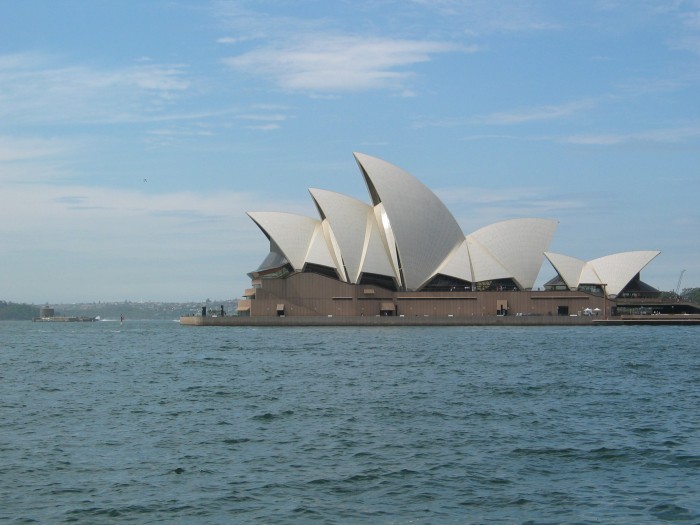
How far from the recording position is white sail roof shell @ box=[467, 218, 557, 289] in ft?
286

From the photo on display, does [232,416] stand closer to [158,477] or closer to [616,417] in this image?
[158,477]

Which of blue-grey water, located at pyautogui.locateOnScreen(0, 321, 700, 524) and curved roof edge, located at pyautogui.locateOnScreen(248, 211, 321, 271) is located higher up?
curved roof edge, located at pyautogui.locateOnScreen(248, 211, 321, 271)

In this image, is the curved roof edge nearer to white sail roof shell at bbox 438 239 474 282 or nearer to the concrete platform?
the concrete platform

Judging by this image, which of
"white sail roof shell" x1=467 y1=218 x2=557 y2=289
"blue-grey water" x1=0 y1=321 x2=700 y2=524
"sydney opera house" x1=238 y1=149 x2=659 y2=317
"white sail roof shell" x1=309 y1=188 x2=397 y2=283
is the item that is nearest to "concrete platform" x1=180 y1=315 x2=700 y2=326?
"sydney opera house" x1=238 y1=149 x2=659 y2=317

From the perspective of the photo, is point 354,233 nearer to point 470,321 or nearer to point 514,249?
point 470,321

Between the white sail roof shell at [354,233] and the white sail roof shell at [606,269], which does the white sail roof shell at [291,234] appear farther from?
the white sail roof shell at [606,269]

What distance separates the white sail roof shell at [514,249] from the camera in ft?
286

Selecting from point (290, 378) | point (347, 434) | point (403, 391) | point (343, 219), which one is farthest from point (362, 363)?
point (343, 219)

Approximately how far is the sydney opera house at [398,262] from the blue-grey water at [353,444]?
46.1m

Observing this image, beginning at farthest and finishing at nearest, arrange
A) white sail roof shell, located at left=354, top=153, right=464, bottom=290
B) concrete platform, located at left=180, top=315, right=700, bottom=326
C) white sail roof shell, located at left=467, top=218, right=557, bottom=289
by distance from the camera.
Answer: white sail roof shell, located at left=467, top=218, right=557, bottom=289 < concrete platform, located at left=180, top=315, right=700, bottom=326 < white sail roof shell, located at left=354, top=153, right=464, bottom=290

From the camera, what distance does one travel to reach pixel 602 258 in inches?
3654

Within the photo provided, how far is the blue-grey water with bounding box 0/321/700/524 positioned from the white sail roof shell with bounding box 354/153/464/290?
147 feet

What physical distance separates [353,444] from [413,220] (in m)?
64.5

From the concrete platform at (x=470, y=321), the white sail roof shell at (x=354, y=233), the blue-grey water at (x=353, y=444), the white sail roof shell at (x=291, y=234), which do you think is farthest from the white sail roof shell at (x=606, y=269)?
the blue-grey water at (x=353, y=444)
